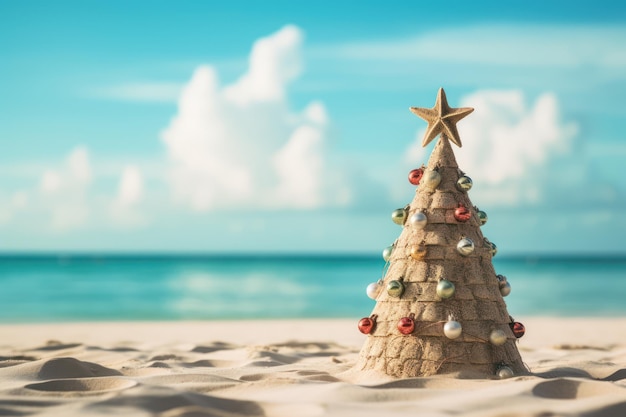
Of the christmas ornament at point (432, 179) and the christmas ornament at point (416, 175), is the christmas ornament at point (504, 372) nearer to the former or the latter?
the christmas ornament at point (432, 179)

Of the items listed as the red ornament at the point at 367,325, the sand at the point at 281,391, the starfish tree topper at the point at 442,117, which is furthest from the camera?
the starfish tree topper at the point at 442,117

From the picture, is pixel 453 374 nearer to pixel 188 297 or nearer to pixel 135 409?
pixel 135 409

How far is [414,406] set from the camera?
17.9ft

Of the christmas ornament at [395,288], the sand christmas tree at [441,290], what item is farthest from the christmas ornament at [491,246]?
the christmas ornament at [395,288]

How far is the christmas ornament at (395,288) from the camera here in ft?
21.8

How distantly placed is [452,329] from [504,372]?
57cm

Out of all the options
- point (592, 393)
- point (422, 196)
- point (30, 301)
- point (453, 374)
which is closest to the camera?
point (592, 393)

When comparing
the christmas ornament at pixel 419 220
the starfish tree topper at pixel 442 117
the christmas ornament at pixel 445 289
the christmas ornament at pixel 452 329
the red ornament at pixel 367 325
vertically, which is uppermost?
the starfish tree topper at pixel 442 117

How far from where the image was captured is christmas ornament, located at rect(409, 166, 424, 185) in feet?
23.3

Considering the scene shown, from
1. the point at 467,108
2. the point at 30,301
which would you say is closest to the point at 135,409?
the point at 467,108

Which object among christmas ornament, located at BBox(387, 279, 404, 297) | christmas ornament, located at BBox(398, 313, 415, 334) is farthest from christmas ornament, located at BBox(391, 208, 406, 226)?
christmas ornament, located at BBox(398, 313, 415, 334)

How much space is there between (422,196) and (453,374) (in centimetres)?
153

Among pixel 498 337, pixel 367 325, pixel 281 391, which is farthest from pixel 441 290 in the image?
pixel 281 391

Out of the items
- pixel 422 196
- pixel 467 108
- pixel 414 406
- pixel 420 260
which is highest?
pixel 467 108
